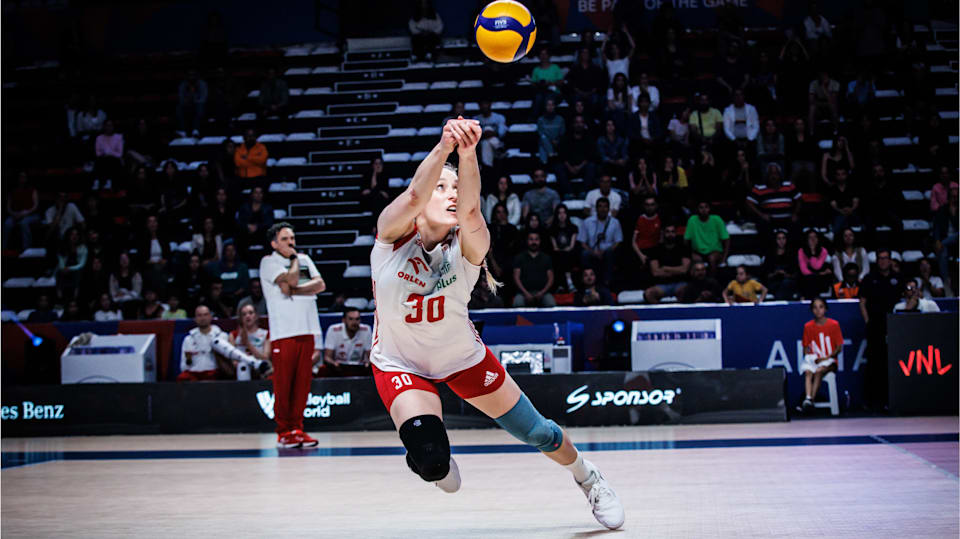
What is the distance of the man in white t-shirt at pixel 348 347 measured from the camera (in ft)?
40.5

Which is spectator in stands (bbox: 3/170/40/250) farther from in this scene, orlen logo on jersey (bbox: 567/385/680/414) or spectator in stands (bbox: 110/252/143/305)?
orlen logo on jersey (bbox: 567/385/680/414)

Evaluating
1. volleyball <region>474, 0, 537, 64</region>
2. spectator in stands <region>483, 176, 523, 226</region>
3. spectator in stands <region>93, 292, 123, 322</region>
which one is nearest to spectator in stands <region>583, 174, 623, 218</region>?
spectator in stands <region>483, 176, 523, 226</region>

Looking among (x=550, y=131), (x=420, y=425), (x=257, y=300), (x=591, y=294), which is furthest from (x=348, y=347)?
(x=420, y=425)

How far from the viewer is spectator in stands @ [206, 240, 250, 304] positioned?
47.2ft

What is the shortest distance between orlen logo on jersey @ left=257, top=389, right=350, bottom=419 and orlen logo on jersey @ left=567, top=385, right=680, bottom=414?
2570 mm

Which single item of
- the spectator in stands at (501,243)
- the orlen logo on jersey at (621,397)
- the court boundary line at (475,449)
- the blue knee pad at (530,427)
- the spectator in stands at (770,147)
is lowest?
the court boundary line at (475,449)

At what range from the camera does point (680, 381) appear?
37.5 ft

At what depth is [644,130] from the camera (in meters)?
16.3

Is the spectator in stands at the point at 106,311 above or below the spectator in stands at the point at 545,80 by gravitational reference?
below

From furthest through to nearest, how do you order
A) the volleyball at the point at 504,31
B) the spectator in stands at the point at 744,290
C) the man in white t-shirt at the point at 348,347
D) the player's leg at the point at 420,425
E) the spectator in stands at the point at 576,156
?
1. the spectator in stands at the point at 576,156
2. the spectator in stands at the point at 744,290
3. the man in white t-shirt at the point at 348,347
4. the volleyball at the point at 504,31
5. the player's leg at the point at 420,425

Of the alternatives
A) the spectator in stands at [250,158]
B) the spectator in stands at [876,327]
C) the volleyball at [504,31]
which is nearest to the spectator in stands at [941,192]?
the spectator in stands at [876,327]

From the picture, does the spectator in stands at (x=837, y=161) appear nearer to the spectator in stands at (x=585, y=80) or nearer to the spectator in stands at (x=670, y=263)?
the spectator in stands at (x=670, y=263)

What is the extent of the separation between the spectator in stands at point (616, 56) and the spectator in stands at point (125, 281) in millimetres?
8148

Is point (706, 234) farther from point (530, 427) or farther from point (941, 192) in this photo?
point (530, 427)
